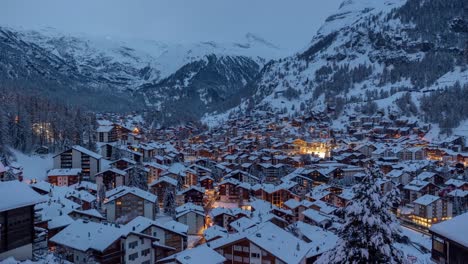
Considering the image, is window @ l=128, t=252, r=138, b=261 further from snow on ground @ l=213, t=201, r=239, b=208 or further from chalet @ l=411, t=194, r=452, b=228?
chalet @ l=411, t=194, r=452, b=228

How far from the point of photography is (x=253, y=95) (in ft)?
496

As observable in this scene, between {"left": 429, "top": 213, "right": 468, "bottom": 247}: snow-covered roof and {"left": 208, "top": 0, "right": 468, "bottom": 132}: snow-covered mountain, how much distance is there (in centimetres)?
7756

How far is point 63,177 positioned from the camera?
42.5 meters

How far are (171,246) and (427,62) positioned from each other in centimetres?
10539

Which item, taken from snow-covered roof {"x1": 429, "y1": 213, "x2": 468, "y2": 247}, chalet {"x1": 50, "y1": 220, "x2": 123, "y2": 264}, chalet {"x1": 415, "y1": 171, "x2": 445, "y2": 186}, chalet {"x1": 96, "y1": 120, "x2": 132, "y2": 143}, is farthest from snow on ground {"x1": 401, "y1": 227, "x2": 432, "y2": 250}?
chalet {"x1": 96, "y1": 120, "x2": 132, "y2": 143}

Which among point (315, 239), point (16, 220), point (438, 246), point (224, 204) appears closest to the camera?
point (438, 246)

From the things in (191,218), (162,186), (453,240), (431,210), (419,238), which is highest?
(453,240)

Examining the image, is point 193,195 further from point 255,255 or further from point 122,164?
point 255,255

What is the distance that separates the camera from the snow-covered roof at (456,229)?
271 inches

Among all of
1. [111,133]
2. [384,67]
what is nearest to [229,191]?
[111,133]

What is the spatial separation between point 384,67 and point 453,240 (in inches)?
4851

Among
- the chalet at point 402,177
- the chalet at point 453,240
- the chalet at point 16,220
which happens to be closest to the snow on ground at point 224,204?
the chalet at point 402,177

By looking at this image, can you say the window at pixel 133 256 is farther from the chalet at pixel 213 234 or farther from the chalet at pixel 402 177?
the chalet at pixel 402 177

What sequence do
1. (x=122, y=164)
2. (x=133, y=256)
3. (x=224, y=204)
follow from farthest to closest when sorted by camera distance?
1. (x=122, y=164)
2. (x=224, y=204)
3. (x=133, y=256)
